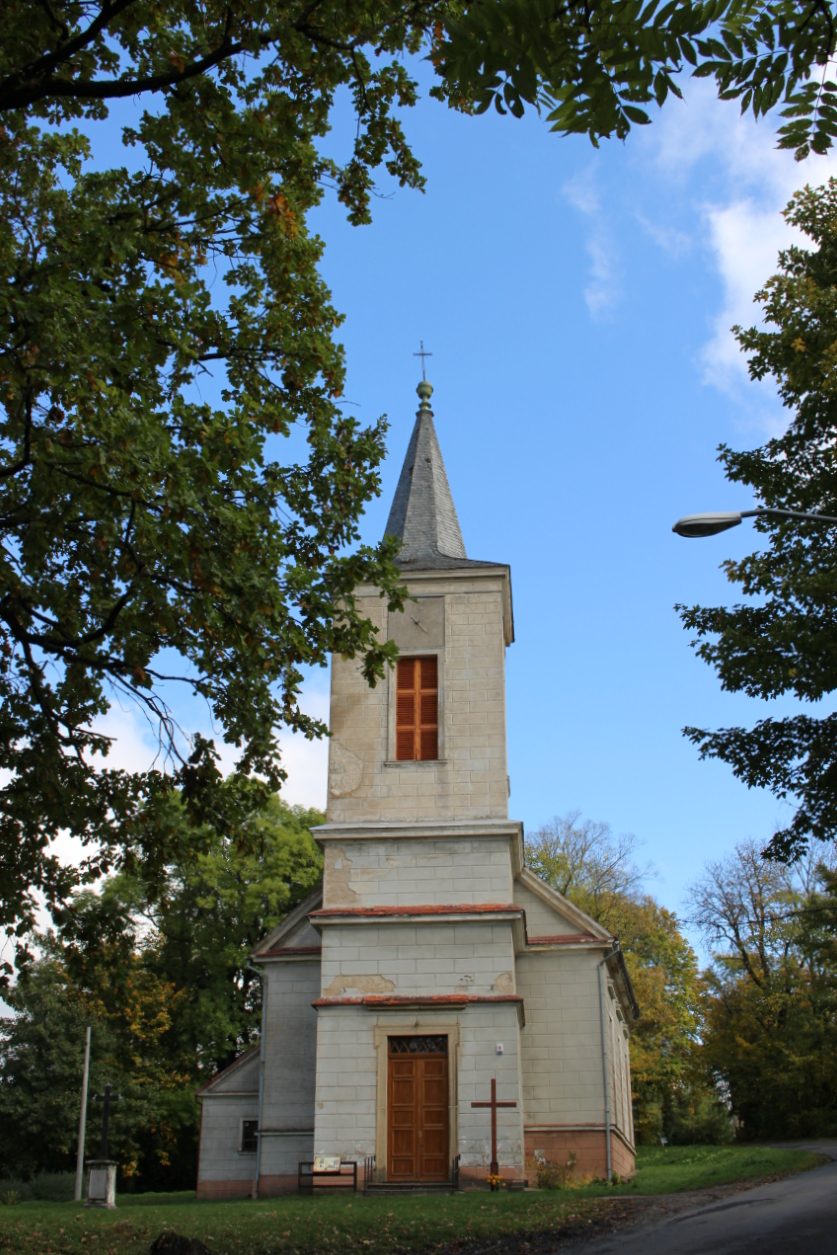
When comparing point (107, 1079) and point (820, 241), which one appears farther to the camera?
point (107, 1079)

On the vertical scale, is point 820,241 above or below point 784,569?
above

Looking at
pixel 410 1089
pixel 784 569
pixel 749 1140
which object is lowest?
pixel 749 1140

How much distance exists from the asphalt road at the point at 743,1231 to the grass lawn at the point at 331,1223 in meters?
1.38

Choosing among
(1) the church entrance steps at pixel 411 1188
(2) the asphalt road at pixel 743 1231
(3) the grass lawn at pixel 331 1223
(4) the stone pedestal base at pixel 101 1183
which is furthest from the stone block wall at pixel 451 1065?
(4) the stone pedestal base at pixel 101 1183

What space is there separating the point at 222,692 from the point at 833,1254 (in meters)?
7.00

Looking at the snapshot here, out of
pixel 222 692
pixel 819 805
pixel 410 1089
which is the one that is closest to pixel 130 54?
pixel 222 692

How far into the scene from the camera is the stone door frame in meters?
19.0

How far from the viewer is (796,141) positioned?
179 inches

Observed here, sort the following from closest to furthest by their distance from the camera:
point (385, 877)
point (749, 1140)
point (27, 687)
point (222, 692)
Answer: point (222, 692), point (27, 687), point (385, 877), point (749, 1140)

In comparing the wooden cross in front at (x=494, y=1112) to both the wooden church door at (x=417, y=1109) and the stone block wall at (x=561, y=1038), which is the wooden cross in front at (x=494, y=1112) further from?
the stone block wall at (x=561, y=1038)

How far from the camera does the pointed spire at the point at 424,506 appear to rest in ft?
80.7

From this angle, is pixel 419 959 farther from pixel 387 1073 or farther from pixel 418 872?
pixel 387 1073

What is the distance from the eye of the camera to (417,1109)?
19.4 m

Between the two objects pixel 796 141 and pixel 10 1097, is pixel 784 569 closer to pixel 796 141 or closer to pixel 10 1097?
pixel 796 141
